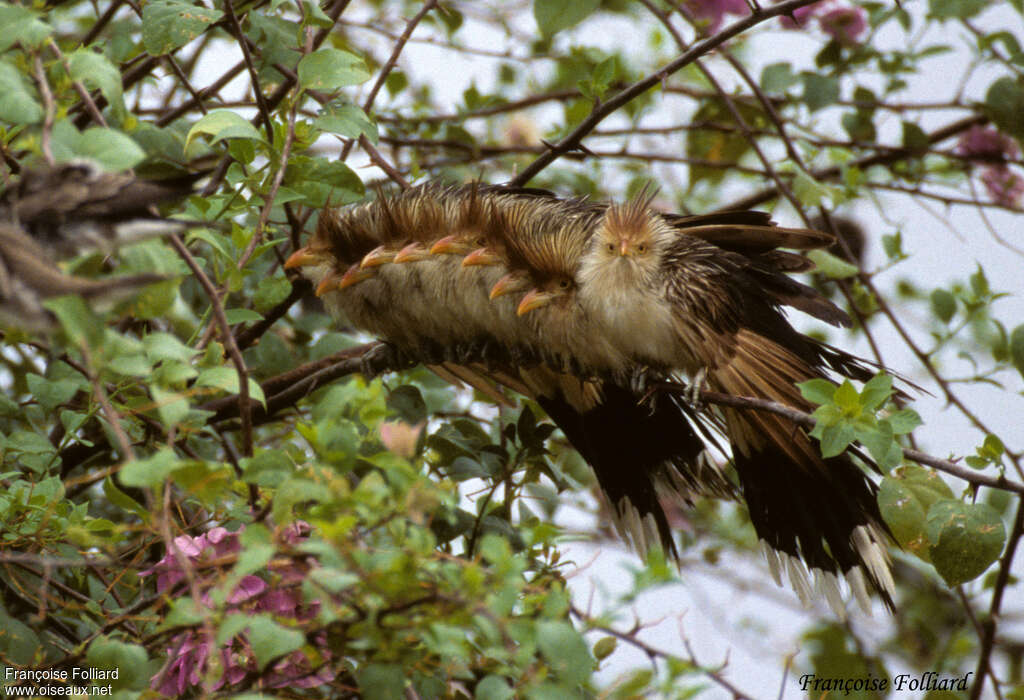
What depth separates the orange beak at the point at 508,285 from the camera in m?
1.81

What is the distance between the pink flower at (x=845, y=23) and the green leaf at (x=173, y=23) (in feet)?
5.58

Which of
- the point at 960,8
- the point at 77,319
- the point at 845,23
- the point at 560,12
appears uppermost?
the point at 845,23

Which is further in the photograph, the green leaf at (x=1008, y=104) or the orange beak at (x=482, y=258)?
the green leaf at (x=1008, y=104)

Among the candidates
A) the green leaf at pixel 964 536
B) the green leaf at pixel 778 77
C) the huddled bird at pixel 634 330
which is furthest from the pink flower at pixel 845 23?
the green leaf at pixel 964 536

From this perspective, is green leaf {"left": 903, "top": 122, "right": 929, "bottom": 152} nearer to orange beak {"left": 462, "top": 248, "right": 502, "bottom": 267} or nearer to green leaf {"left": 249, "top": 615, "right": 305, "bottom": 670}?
orange beak {"left": 462, "top": 248, "right": 502, "bottom": 267}

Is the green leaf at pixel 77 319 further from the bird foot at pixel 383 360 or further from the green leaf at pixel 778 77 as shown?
the green leaf at pixel 778 77

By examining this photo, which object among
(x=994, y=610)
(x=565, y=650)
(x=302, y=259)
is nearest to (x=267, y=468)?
(x=565, y=650)

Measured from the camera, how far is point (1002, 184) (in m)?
2.73

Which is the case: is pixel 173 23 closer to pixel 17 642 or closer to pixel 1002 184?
pixel 17 642

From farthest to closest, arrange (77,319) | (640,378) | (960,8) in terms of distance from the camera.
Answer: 1. (960,8)
2. (640,378)
3. (77,319)

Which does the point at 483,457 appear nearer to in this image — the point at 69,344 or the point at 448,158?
the point at 69,344

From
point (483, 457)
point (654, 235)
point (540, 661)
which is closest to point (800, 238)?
point (654, 235)

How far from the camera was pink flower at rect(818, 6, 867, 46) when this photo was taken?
261 cm

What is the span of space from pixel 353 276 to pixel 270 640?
47.4 inches
